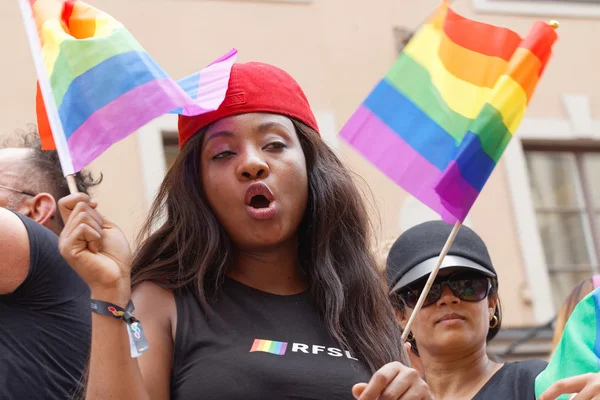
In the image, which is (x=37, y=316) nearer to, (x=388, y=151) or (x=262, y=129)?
(x=262, y=129)

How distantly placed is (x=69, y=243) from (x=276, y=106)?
77 centimetres

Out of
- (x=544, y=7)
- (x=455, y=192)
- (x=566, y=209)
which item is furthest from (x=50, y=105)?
(x=544, y=7)

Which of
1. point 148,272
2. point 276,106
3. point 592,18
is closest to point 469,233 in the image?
point 276,106

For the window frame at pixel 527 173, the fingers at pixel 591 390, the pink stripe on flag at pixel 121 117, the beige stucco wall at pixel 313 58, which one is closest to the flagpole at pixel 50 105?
the pink stripe on flag at pixel 121 117

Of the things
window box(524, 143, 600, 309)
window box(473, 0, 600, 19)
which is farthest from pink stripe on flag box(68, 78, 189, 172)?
window box(473, 0, 600, 19)

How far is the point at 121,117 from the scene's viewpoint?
3.08 m

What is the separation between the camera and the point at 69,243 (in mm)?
2717

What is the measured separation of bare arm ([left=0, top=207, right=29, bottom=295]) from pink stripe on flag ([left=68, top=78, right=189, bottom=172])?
29 centimetres

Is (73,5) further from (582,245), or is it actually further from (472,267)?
(582,245)

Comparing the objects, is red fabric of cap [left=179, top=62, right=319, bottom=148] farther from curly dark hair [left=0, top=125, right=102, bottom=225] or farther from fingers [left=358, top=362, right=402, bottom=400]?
fingers [left=358, top=362, right=402, bottom=400]

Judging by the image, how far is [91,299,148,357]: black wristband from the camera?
271 cm

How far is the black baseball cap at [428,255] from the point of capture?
3.89 m

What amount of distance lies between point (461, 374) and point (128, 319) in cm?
144

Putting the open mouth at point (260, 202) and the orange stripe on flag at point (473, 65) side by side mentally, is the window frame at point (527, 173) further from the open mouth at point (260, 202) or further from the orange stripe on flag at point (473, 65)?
the open mouth at point (260, 202)
